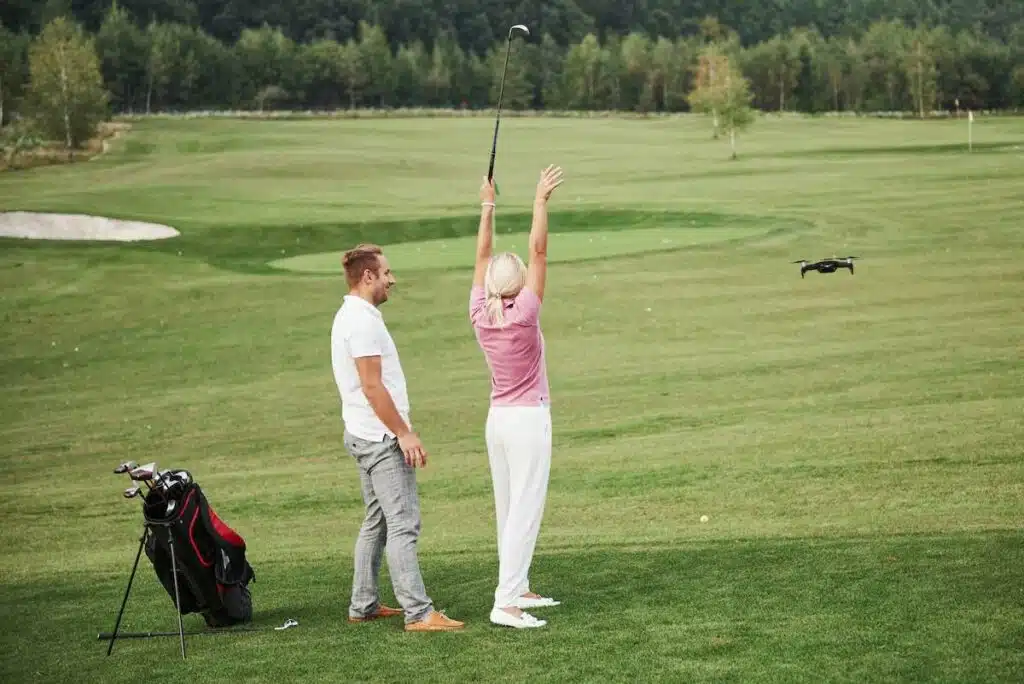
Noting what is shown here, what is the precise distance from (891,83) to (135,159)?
21.6m

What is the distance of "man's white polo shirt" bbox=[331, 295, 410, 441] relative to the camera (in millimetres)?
5363

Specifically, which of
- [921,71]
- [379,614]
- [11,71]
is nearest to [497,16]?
[921,71]

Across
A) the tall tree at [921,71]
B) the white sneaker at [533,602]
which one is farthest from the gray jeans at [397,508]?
the tall tree at [921,71]

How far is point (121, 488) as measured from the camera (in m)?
11.2

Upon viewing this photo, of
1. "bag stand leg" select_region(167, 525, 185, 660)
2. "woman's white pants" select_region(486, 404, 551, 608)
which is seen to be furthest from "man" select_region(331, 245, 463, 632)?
"bag stand leg" select_region(167, 525, 185, 660)

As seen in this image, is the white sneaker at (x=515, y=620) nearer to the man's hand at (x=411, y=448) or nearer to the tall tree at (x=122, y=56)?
the man's hand at (x=411, y=448)

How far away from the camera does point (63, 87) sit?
31.0 meters

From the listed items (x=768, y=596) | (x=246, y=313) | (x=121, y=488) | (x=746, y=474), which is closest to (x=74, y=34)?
(x=246, y=313)

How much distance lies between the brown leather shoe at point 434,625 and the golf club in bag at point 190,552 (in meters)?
0.82

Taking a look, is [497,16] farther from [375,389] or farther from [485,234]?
[375,389]

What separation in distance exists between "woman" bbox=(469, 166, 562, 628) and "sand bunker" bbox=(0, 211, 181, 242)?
18.6 meters

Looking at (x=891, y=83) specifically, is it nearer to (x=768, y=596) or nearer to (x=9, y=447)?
(x=9, y=447)

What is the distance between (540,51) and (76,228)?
3803cm

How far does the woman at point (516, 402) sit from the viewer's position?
5.34 m
